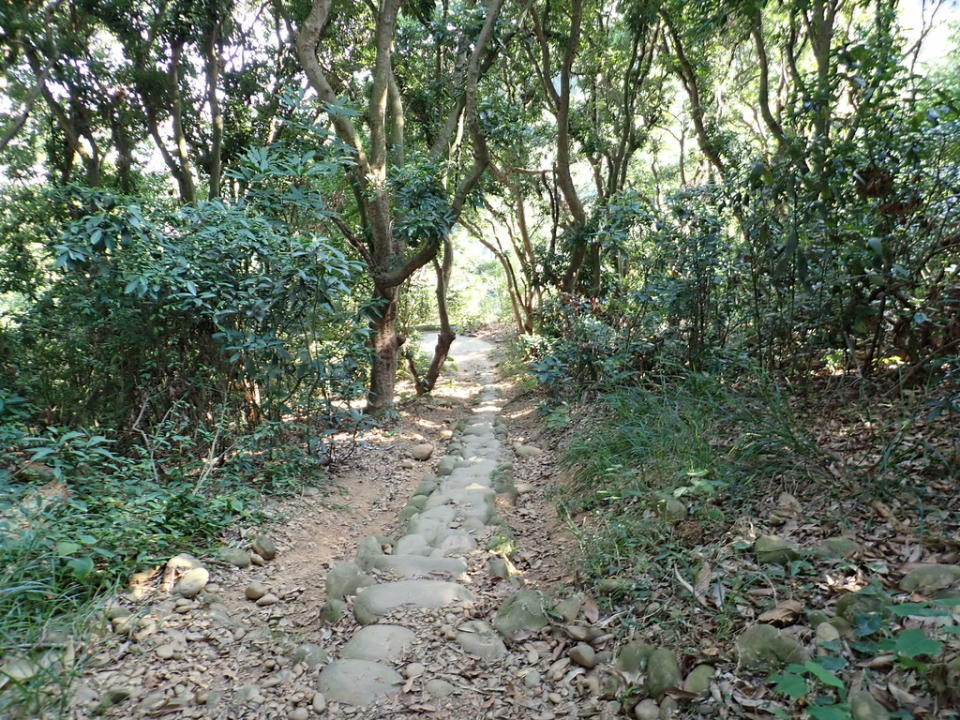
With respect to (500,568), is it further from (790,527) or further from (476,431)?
(476,431)

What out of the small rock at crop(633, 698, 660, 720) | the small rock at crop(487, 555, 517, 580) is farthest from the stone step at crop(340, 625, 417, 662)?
the small rock at crop(633, 698, 660, 720)

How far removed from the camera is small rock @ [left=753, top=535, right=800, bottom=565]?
239 centimetres

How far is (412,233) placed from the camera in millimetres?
5762

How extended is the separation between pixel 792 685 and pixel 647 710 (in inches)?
22.9

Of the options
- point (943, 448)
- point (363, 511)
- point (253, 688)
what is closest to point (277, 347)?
point (363, 511)

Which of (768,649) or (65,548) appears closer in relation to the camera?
(768,649)

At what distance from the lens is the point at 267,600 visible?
3.02 m

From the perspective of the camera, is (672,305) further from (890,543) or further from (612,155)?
(612,155)

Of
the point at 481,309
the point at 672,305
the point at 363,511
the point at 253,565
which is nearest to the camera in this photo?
the point at 253,565

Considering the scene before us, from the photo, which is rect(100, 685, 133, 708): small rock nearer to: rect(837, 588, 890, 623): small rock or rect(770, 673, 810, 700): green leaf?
rect(770, 673, 810, 700): green leaf

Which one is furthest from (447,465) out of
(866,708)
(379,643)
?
(866,708)

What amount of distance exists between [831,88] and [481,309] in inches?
760

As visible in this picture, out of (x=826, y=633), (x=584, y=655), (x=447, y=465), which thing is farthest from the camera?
(x=447, y=465)

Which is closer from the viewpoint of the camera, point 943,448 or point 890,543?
point 890,543
